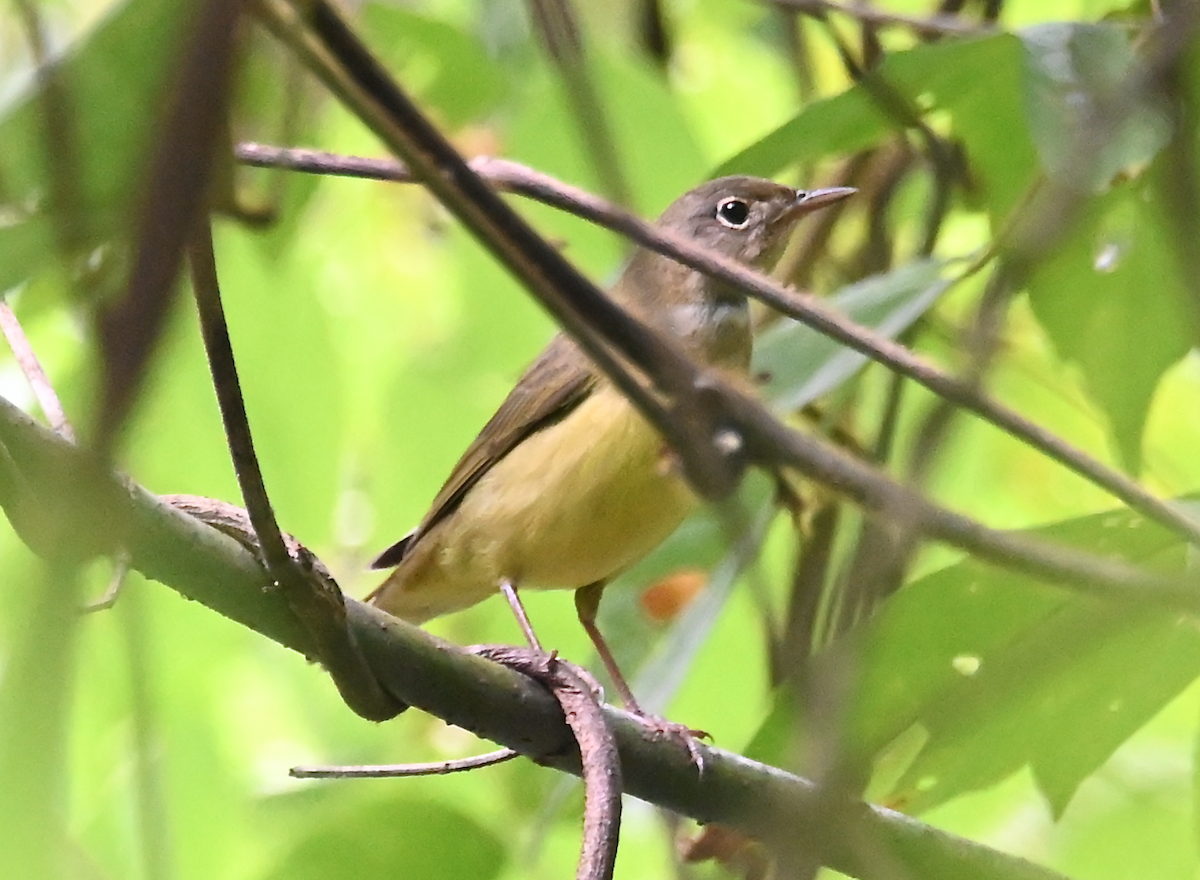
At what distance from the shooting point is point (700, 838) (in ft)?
6.62

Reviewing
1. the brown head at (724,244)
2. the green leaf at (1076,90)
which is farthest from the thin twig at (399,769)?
the brown head at (724,244)

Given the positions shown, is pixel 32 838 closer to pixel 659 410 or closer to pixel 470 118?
pixel 659 410

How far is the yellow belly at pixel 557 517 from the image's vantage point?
2846 mm

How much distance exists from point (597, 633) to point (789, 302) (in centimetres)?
158

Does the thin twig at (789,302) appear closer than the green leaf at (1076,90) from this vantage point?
Yes

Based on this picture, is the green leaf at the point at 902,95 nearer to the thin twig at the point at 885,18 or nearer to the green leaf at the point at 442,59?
the thin twig at the point at 885,18

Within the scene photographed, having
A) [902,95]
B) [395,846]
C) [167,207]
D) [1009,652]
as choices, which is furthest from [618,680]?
[167,207]

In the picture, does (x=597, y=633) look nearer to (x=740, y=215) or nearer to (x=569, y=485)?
(x=569, y=485)

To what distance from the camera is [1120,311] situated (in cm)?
211

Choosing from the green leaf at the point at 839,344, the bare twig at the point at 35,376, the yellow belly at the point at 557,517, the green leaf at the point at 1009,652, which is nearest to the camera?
the bare twig at the point at 35,376

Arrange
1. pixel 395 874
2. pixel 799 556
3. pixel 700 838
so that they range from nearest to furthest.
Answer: pixel 700 838 → pixel 395 874 → pixel 799 556

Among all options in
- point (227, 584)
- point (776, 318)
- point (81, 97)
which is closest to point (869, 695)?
point (227, 584)

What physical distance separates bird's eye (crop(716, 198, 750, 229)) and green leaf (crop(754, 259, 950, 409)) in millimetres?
1159

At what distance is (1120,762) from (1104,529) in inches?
47.0
